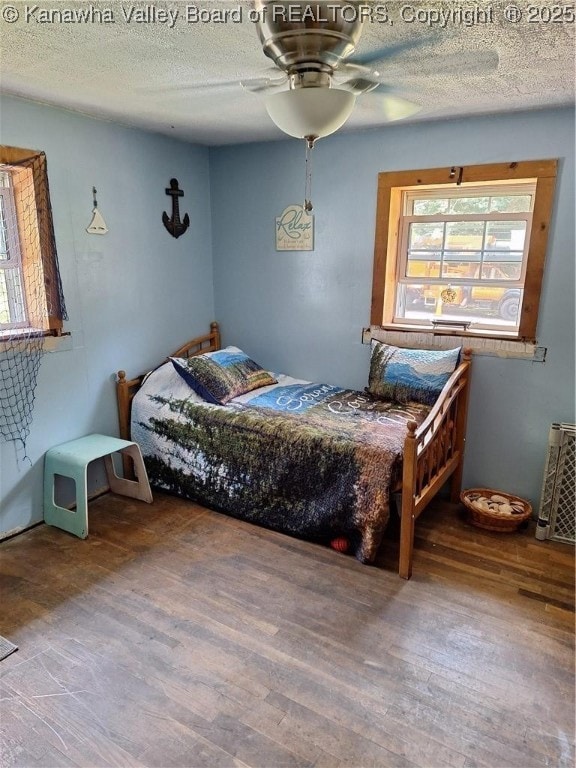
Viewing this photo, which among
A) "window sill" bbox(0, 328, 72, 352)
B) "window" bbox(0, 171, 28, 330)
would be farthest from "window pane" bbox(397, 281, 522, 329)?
"window" bbox(0, 171, 28, 330)

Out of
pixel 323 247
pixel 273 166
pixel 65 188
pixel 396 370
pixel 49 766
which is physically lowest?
pixel 49 766

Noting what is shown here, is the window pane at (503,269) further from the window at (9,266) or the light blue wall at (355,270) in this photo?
the window at (9,266)

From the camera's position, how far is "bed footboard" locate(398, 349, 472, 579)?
7.47 feet

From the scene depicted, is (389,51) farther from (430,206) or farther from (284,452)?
(284,452)

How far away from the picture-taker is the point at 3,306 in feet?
8.79

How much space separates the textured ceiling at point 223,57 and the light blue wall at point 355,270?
0.24m

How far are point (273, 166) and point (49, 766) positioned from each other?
345 cm

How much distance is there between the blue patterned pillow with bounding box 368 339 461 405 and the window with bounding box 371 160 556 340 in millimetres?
203

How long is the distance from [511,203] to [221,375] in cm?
208

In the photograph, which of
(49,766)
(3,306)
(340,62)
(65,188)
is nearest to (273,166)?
(65,188)

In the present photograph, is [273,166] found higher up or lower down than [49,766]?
higher up

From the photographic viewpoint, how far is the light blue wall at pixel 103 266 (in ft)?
8.84

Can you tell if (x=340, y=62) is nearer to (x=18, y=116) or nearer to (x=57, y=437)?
(x=18, y=116)

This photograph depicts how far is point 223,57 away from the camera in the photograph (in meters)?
1.83
